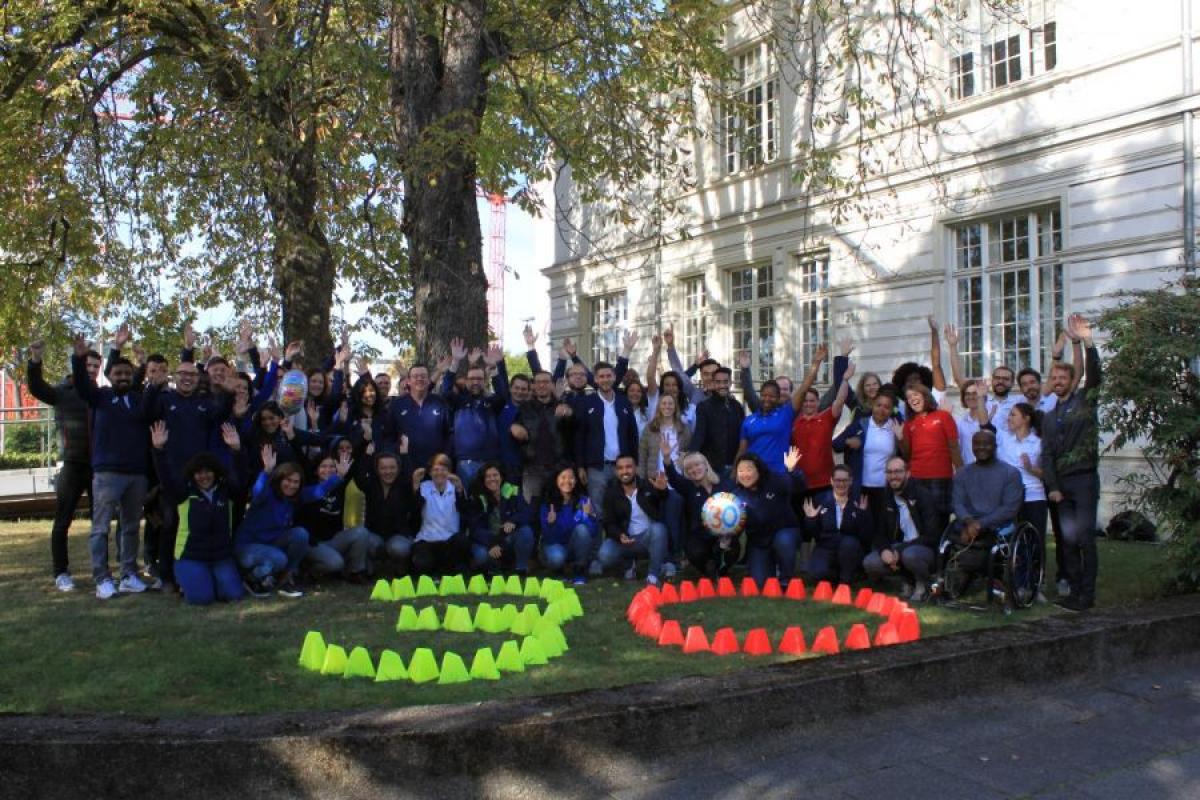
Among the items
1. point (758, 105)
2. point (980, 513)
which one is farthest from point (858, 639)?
point (758, 105)

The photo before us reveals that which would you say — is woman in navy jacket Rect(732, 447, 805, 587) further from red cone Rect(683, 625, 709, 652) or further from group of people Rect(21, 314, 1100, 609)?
red cone Rect(683, 625, 709, 652)

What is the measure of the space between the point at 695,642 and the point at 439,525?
11.6ft

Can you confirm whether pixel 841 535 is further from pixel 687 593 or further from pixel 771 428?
pixel 687 593

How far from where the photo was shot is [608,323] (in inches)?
1011

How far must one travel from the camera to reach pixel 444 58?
1109 cm

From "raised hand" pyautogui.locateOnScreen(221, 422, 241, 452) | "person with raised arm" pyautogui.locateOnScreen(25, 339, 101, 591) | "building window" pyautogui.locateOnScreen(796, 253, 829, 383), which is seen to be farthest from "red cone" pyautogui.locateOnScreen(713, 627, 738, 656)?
"building window" pyautogui.locateOnScreen(796, 253, 829, 383)

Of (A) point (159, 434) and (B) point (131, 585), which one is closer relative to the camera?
(A) point (159, 434)

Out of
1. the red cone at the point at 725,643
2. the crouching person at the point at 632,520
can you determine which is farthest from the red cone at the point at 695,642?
the crouching person at the point at 632,520

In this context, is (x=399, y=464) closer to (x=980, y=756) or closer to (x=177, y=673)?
(x=177, y=673)

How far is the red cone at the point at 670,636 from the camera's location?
22.2 feet

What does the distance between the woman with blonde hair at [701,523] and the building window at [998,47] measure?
962 centimetres

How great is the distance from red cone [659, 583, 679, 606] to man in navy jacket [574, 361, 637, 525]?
167cm

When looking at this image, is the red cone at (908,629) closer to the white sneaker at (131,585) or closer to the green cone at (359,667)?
the green cone at (359,667)

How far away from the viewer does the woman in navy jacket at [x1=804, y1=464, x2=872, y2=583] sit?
28.4 ft
